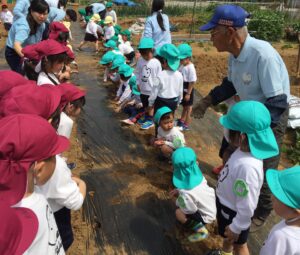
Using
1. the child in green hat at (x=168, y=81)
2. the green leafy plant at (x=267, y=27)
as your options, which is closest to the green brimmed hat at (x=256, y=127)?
the child in green hat at (x=168, y=81)

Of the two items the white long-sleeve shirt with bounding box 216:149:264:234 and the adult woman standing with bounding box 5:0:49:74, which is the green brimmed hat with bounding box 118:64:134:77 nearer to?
the adult woman standing with bounding box 5:0:49:74

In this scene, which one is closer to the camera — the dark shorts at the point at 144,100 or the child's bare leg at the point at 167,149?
the child's bare leg at the point at 167,149

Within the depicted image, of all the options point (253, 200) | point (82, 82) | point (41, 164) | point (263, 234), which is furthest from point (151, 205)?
point (82, 82)

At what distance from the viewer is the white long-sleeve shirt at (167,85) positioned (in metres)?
4.20

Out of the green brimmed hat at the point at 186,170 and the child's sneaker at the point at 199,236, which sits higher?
the green brimmed hat at the point at 186,170

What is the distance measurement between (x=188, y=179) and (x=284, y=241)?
4.14 feet

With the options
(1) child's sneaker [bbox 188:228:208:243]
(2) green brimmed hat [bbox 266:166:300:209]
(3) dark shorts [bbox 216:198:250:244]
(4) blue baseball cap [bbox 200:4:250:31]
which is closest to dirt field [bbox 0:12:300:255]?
(1) child's sneaker [bbox 188:228:208:243]

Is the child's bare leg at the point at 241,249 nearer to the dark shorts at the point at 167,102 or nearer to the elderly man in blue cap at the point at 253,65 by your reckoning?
the elderly man in blue cap at the point at 253,65

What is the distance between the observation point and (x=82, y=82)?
7.09 m

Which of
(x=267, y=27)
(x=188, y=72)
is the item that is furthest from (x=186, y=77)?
(x=267, y=27)

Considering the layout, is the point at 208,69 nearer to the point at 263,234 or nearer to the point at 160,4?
the point at 160,4

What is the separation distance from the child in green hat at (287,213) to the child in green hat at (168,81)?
9.11 feet

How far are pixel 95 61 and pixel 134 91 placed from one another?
3.98m

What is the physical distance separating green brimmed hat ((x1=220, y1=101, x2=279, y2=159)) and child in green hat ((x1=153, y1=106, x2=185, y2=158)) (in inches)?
65.1
